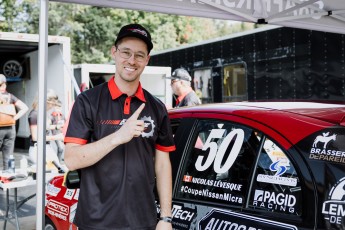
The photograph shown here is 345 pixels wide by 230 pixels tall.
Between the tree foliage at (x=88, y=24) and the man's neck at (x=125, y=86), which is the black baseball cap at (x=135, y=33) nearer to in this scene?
the man's neck at (x=125, y=86)

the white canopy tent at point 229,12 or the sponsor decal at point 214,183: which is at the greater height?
the white canopy tent at point 229,12

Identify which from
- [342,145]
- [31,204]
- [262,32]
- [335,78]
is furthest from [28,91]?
[342,145]

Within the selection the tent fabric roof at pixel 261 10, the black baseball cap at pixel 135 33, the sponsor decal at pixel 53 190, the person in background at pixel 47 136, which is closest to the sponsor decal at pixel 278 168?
the black baseball cap at pixel 135 33

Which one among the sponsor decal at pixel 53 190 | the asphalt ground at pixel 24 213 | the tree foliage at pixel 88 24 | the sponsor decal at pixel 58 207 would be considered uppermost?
the tree foliage at pixel 88 24

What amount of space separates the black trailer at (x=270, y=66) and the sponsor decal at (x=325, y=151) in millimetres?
4000

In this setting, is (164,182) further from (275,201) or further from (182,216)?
(275,201)

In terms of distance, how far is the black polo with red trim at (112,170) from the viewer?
6.19 feet

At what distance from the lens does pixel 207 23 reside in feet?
145

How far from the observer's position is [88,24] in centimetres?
2508

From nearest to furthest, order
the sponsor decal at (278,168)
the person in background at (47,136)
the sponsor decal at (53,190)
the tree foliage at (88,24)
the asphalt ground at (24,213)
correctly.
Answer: the sponsor decal at (278,168) < the sponsor decal at (53,190) < the asphalt ground at (24,213) < the person in background at (47,136) < the tree foliage at (88,24)

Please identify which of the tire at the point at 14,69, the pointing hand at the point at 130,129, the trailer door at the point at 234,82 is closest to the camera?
the pointing hand at the point at 130,129

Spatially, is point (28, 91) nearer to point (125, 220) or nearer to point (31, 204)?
point (31, 204)

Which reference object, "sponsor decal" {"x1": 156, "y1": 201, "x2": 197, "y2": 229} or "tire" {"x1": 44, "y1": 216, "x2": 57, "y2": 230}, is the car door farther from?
"tire" {"x1": 44, "y1": 216, "x2": 57, "y2": 230}

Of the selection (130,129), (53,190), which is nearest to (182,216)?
(130,129)
